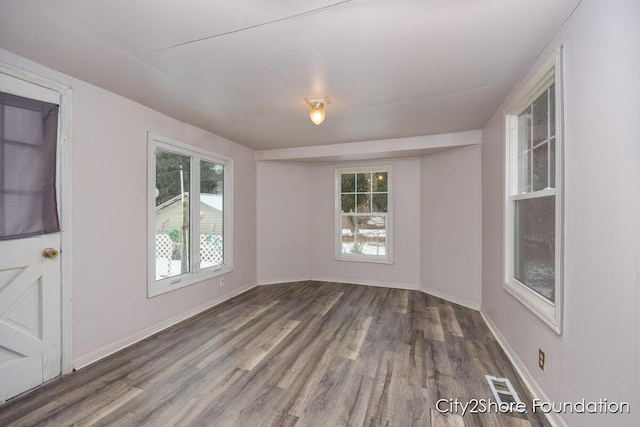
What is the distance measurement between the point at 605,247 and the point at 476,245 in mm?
2534

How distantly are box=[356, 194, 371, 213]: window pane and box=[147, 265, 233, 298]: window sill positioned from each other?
2490 millimetres

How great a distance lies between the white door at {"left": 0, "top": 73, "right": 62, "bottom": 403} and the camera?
73.8 inches

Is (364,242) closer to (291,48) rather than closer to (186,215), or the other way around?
(186,215)

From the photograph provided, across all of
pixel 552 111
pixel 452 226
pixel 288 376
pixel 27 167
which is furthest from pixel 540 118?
pixel 27 167

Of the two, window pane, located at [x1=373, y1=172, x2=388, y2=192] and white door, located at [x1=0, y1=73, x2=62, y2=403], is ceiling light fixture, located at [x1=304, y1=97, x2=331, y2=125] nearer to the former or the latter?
white door, located at [x1=0, y1=73, x2=62, y2=403]

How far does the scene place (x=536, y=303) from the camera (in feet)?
6.51

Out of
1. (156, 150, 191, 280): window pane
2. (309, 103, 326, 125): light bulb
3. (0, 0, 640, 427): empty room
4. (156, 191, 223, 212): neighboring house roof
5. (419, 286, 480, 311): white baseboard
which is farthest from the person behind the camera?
(419, 286, 480, 311): white baseboard

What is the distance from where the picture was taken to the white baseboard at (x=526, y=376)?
1663 millimetres

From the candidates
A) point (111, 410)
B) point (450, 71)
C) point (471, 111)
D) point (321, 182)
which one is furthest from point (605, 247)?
point (321, 182)

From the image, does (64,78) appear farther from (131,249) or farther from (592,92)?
(592,92)

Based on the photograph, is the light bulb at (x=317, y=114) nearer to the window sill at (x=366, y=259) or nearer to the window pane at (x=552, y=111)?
the window pane at (x=552, y=111)

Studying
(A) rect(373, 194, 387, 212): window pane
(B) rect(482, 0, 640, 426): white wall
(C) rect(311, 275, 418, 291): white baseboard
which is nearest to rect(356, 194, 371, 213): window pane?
(A) rect(373, 194, 387, 212): window pane

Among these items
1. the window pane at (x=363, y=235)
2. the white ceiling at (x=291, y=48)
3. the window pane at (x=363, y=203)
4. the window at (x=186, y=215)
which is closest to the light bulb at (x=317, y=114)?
the white ceiling at (x=291, y=48)

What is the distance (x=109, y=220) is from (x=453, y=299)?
4.26 meters
